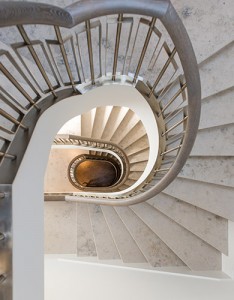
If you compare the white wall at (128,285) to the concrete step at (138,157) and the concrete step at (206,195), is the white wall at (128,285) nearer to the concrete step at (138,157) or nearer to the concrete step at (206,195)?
the concrete step at (206,195)

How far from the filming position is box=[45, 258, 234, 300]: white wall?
141 inches

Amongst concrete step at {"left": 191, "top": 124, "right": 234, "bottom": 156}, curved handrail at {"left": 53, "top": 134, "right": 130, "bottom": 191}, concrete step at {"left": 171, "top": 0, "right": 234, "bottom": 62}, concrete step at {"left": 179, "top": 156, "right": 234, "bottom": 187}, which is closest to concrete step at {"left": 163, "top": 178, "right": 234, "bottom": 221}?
concrete step at {"left": 179, "top": 156, "right": 234, "bottom": 187}

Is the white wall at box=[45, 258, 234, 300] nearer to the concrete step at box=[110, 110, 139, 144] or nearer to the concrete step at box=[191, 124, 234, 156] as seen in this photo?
the concrete step at box=[191, 124, 234, 156]

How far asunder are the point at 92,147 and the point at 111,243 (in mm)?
2695

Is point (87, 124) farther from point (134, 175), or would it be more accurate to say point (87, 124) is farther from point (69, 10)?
point (69, 10)

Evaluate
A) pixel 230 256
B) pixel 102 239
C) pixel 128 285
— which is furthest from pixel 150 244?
pixel 230 256

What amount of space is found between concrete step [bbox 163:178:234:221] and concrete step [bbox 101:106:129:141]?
2.62 metres

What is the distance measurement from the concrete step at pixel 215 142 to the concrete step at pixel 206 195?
0.48 m

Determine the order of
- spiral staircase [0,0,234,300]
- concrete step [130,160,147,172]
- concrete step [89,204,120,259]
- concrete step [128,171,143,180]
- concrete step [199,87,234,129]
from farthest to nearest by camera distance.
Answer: concrete step [128,171,143,180] < concrete step [130,160,147,172] < concrete step [89,204,120,259] < concrete step [199,87,234,129] < spiral staircase [0,0,234,300]

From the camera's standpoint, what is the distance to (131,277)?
3971mm

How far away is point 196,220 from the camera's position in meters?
4.21

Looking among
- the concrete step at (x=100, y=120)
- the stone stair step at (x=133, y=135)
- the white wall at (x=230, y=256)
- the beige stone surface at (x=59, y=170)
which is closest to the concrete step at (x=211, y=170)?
the white wall at (x=230, y=256)

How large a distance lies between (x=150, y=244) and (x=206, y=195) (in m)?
1.14

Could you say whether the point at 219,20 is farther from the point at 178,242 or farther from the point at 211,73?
the point at 178,242
